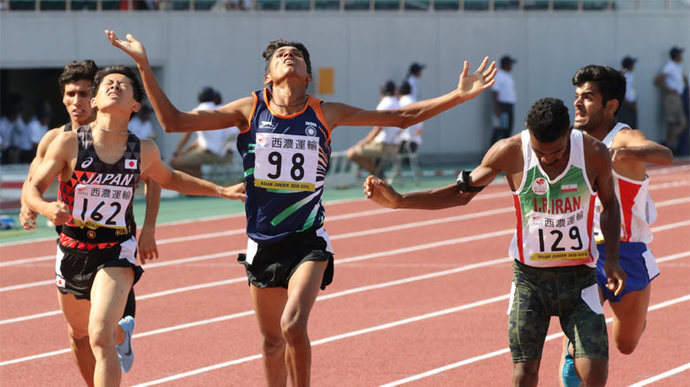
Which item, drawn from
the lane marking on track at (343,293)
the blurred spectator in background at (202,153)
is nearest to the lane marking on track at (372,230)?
the lane marking on track at (343,293)

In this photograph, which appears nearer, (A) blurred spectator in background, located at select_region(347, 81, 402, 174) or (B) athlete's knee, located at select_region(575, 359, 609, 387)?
(B) athlete's knee, located at select_region(575, 359, 609, 387)

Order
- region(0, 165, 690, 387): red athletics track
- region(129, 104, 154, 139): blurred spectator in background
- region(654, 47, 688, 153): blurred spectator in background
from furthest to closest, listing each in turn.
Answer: region(654, 47, 688, 153): blurred spectator in background < region(129, 104, 154, 139): blurred spectator in background < region(0, 165, 690, 387): red athletics track

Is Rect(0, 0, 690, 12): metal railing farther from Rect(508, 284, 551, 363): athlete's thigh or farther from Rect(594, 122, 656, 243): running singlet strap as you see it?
Rect(508, 284, 551, 363): athlete's thigh

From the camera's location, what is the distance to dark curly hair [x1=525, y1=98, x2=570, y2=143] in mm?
5410

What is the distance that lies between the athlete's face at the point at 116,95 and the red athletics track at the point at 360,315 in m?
2.07

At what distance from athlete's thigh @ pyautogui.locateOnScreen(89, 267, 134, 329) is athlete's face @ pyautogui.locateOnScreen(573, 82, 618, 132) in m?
2.53

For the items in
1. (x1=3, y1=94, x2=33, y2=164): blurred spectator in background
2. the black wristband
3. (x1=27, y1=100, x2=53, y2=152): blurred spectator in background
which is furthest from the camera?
(x1=3, y1=94, x2=33, y2=164): blurred spectator in background

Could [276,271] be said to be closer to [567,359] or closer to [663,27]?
[567,359]

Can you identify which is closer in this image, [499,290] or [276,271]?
[276,271]

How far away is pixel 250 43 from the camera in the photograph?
70.1 ft

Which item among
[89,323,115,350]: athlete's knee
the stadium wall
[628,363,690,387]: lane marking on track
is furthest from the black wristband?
the stadium wall

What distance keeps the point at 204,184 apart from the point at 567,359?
7.11 feet

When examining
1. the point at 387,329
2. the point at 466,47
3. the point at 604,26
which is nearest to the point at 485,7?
the point at 466,47

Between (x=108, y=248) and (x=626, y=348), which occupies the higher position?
(x=108, y=248)
